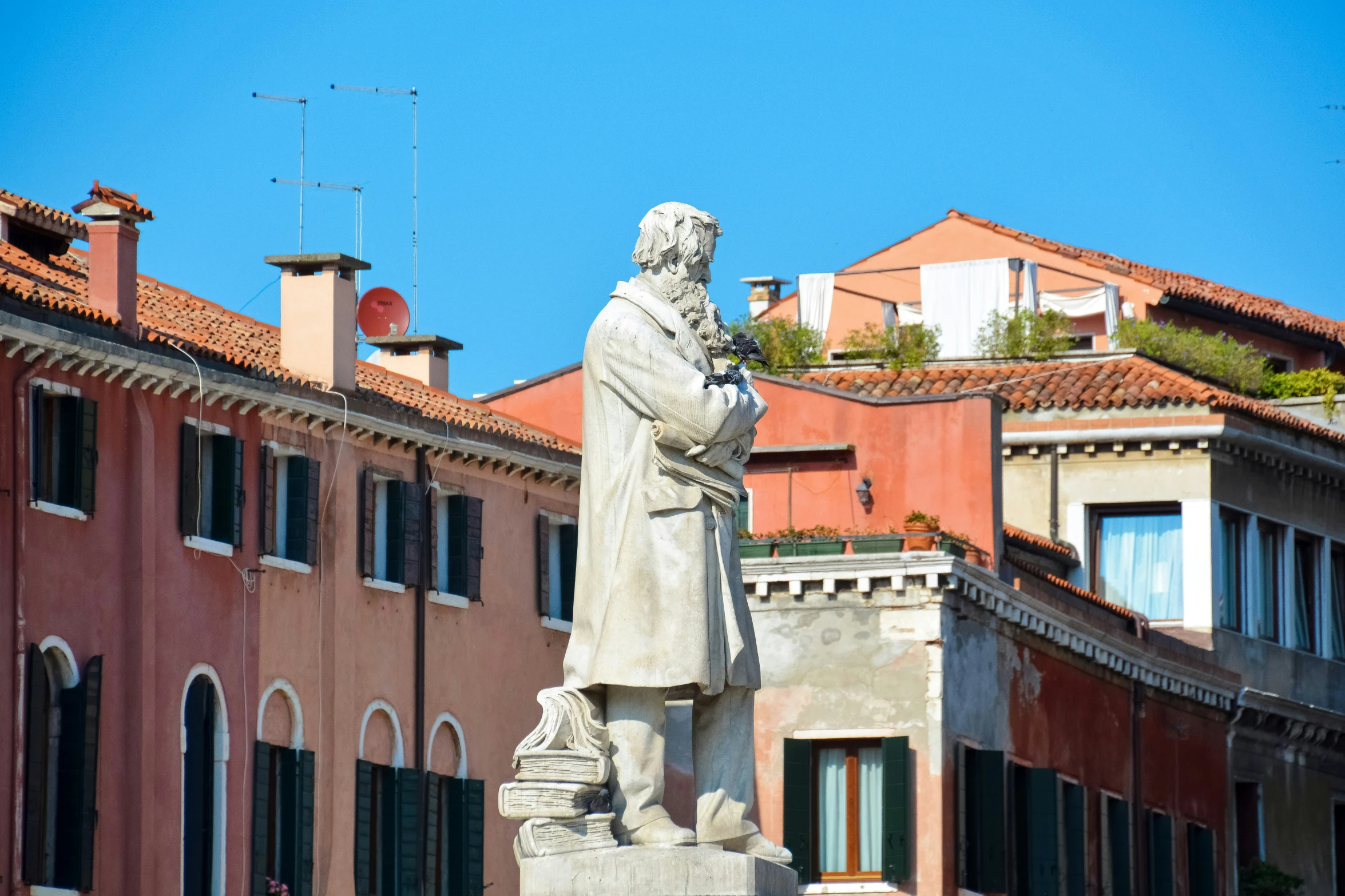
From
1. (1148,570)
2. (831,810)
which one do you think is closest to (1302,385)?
(1148,570)

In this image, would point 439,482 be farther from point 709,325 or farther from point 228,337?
point 709,325

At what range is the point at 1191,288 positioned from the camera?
177 feet

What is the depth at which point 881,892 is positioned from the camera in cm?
3588

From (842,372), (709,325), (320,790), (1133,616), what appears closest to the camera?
(709,325)

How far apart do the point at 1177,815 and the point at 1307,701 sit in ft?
13.0

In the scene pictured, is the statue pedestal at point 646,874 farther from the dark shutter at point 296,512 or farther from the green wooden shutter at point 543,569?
the green wooden shutter at point 543,569

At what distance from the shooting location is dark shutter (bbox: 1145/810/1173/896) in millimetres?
42406

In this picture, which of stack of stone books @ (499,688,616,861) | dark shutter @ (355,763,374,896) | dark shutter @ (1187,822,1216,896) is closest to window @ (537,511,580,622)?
dark shutter @ (355,763,374,896)

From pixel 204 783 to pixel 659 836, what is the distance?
2090 cm

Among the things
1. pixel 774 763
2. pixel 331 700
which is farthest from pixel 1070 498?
pixel 331 700

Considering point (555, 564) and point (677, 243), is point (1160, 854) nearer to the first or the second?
point (555, 564)

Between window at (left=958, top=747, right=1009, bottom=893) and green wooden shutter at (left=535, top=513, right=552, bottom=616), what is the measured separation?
21.4 ft

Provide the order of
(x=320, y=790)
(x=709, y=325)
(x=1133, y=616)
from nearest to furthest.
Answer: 1. (x=709, y=325)
2. (x=320, y=790)
3. (x=1133, y=616)

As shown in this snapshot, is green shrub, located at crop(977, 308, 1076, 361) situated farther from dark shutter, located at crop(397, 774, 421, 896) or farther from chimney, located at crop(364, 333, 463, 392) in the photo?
dark shutter, located at crop(397, 774, 421, 896)
